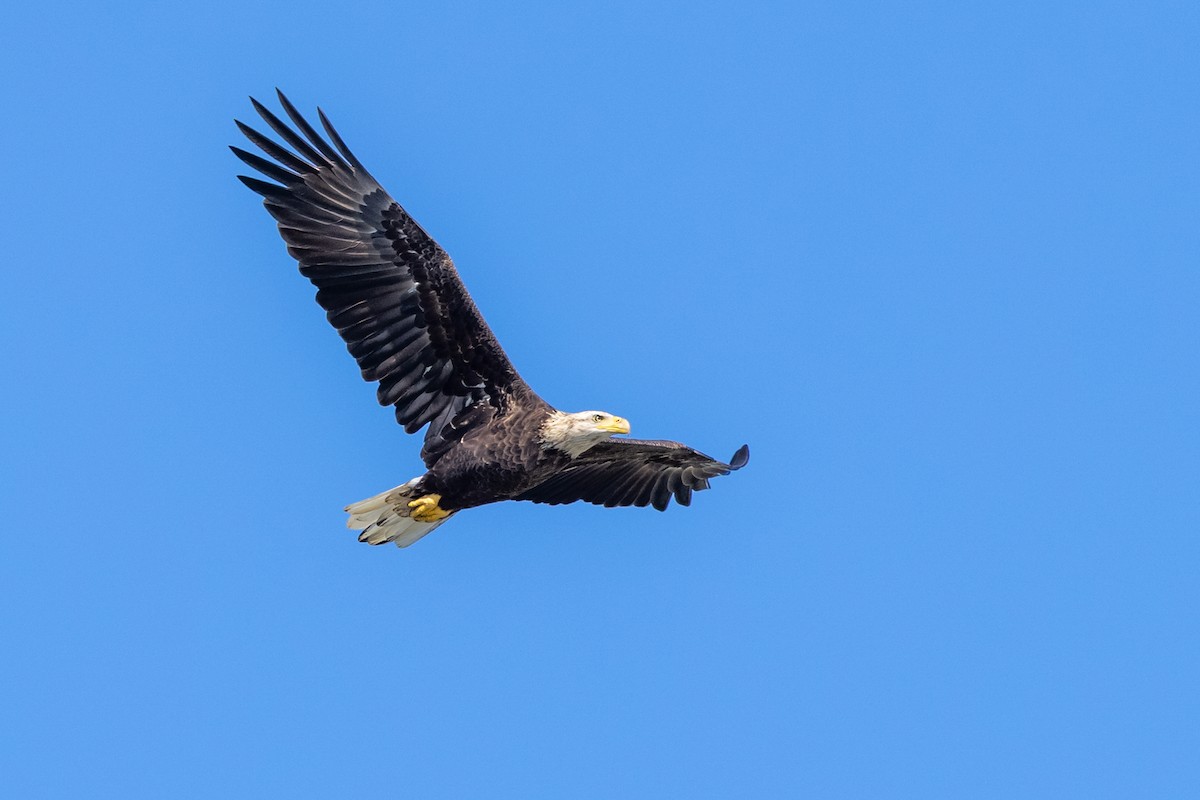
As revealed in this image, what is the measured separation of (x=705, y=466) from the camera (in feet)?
64.6

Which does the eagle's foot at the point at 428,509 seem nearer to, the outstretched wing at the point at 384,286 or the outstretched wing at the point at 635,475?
the outstretched wing at the point at 384,286

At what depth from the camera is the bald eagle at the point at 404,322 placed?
17.9 metres

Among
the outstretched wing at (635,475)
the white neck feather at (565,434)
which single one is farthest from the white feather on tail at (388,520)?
the white neck feather at (565,434)

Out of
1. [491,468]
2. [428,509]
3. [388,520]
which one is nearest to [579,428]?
[491,468]

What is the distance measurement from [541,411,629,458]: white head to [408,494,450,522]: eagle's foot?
1120 mm

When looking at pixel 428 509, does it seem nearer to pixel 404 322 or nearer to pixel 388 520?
pixel 388 520

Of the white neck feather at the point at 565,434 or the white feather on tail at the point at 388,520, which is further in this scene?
the white feather on tail at the point at 388,520

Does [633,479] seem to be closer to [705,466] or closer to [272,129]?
[705,466]

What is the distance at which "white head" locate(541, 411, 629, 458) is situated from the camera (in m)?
17.6

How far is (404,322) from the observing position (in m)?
18.1

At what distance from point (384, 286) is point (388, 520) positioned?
2.02m

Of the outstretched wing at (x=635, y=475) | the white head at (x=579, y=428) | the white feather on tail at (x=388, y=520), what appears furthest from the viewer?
the outstretched wing at (x=635, y=475)

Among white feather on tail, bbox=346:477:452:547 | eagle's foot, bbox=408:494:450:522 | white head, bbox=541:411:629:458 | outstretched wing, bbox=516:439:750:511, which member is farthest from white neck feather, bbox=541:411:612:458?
white feather on tail, bbox=346:477:452:547

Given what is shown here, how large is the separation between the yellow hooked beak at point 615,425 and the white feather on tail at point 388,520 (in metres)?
1.72
